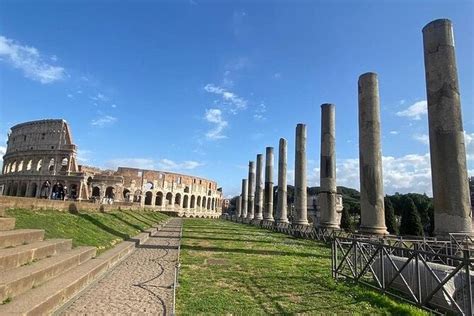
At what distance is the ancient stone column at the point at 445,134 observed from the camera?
34.4 feet

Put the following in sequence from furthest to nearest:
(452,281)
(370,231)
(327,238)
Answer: (327,238), (370,231), (452,281)

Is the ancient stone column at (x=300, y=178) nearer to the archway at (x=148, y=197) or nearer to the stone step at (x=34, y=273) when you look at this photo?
the stone step at (x=34, y=273)

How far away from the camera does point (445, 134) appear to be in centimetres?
1092

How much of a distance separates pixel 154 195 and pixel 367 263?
6865cm

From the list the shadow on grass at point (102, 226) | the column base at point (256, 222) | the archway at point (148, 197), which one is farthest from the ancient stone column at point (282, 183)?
the archway at point (148, 197)

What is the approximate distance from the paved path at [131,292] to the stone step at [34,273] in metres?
0.67

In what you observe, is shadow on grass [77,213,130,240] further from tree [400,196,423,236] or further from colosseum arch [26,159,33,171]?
colosseum arch [26,159,33,171]

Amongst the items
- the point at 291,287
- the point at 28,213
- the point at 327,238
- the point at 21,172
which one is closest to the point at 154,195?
the point at 21,172

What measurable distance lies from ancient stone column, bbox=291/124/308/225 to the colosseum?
3226 centimetres

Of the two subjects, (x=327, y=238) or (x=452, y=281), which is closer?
(x=452, y=281)

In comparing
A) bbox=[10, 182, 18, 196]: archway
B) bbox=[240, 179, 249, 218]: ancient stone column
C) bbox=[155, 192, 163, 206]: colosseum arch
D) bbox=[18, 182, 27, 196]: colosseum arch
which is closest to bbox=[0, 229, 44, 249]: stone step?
bbox=[240, 179, 249, 218]: ancient stone column

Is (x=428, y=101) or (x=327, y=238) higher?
(x=428, y=101)

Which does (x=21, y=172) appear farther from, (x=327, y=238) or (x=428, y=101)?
(x=428, y=101)

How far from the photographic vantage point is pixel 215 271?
29.9 feet
